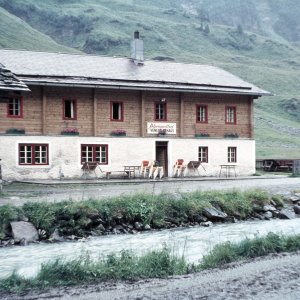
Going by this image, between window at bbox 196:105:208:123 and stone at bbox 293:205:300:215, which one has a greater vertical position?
window at bbox 196:105:208:123

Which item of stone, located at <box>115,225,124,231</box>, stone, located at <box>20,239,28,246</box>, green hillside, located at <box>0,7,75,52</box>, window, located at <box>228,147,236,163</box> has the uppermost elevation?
green hillside, located at <box>0,7,75,52</box>

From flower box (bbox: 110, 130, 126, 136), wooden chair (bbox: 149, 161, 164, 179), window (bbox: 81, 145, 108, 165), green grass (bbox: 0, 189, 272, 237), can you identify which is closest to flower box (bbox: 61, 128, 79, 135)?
window (bbox: 81, 145, 108, 165)

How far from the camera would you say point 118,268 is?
29.3ft

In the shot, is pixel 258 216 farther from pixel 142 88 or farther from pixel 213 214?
pixel 142 88

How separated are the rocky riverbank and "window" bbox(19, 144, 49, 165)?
44.9 feet

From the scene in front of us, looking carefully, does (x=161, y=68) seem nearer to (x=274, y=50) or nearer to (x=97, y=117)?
(x=97, y=117)

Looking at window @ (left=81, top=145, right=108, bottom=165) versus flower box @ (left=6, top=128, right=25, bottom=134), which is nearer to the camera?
flower box @ (left=6, top=128, right=25, bottom=134)

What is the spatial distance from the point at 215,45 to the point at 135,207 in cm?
14320

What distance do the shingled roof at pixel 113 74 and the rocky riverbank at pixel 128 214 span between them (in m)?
14.1

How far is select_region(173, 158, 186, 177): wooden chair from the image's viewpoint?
32312mm

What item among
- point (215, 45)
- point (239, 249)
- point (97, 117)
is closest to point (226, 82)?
point (97, 117)

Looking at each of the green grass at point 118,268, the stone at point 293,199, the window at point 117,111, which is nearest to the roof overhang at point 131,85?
the window at point 117,111

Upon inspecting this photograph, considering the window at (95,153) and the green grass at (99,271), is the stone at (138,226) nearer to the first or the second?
the green grass at (99,271)

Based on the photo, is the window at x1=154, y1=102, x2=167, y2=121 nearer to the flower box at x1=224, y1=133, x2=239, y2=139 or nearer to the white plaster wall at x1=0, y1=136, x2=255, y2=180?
the white plaster wall at x1=0, y1=136, x2=255, y2=180
